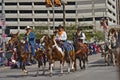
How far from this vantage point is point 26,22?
128875mm

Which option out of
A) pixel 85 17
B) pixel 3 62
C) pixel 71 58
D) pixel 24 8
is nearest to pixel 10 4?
pixel 24 8

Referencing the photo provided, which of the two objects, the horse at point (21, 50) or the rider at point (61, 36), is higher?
the rider at point (61, 36)

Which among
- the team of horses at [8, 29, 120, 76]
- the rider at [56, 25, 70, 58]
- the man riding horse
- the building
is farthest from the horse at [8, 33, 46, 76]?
the building

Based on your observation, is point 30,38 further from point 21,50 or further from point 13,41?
point 13,41

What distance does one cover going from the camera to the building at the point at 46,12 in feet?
415

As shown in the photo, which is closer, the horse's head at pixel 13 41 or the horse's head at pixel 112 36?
the horse's head at pixel 13 41

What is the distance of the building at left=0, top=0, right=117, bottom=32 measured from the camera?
126 m

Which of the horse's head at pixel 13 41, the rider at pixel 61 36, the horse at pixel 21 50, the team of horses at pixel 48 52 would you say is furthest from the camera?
the rider at pixel 61 36

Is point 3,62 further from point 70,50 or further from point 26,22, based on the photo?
point 26,22

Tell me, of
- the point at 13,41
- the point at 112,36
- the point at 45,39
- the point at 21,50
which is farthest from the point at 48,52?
the point at 112,36

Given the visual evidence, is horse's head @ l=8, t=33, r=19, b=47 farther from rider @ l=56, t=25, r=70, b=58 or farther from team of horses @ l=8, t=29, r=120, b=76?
rider @ l=56, t=25, r=70, b=58

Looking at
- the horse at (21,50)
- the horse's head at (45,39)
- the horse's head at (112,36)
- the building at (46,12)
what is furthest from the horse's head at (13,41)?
the building at (46,12)

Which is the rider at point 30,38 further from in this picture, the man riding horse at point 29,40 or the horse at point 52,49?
the horse at point 52,49

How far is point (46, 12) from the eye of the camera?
Answer: 129m
